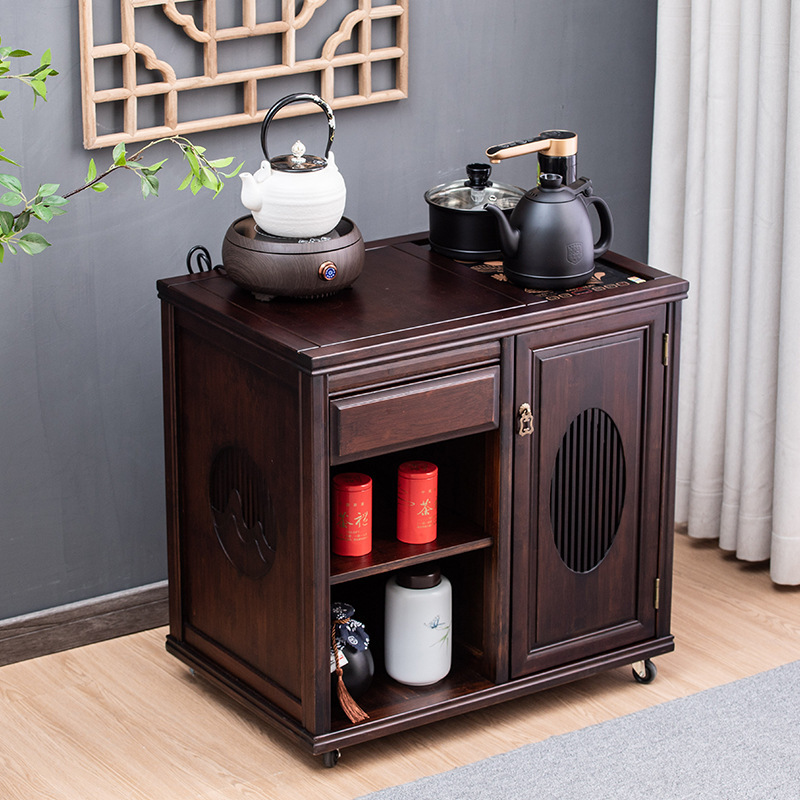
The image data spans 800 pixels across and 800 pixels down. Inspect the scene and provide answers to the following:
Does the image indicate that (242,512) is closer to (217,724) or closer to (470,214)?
(217,724)

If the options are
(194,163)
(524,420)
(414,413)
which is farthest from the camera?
(524,420)

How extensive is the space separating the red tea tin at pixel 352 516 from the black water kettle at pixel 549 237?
0.47 m

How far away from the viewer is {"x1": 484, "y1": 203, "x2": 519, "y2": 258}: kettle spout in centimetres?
247

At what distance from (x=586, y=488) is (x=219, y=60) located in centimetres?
106

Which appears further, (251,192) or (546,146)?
(546,146)

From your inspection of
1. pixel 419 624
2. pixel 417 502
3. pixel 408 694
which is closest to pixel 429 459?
pixel 417 502

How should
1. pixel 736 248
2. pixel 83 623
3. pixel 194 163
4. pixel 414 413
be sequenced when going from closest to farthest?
pixel 194 163 → pixel 414 413 → pixel 83 623 → pixel 736 248

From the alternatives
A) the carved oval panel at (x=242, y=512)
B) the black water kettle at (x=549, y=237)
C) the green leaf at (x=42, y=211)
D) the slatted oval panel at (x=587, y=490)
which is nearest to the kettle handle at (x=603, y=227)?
the black water kettle at (x=549, y=237)

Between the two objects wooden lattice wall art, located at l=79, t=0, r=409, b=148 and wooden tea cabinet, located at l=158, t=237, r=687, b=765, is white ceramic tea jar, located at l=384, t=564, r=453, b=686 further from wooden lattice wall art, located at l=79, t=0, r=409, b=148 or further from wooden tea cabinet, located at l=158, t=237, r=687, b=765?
wooden lattice wall art, located at l=79, t=0, r=409, b=148

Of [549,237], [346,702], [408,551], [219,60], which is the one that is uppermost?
[219,60]

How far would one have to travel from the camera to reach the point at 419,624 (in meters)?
2.54

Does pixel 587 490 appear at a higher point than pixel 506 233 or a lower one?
lower

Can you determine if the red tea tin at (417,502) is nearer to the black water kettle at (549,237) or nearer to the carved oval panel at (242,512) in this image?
the carved oval panel at (242,512)

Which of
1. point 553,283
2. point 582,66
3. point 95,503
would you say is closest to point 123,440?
point 95,503
